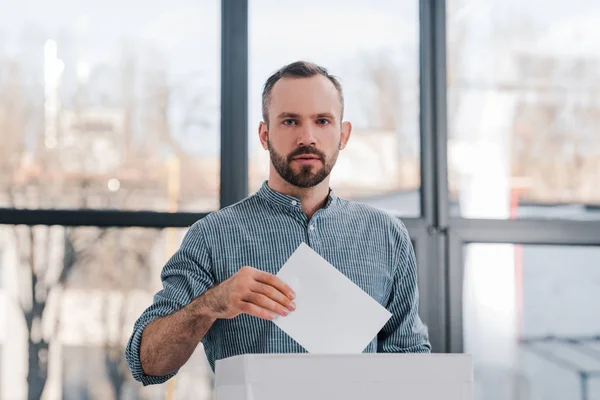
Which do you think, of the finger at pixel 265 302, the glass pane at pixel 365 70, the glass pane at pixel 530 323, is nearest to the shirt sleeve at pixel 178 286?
the finger at pixel 265 302

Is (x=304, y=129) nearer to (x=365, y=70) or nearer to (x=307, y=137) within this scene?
(x=307, y=137)

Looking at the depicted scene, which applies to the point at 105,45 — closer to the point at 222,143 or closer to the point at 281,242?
the point at 222,143

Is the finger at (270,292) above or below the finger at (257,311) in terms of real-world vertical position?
above

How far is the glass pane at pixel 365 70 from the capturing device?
273cm

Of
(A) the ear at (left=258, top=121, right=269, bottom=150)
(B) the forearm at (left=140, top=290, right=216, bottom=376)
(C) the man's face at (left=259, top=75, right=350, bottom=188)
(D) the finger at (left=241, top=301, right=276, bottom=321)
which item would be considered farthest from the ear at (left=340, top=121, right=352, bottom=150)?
(D) the finger at (left=241, top=301, right=276, bottom=321)

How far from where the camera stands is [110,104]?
2.65 meters

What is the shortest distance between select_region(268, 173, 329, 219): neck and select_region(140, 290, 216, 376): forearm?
36 centimetres

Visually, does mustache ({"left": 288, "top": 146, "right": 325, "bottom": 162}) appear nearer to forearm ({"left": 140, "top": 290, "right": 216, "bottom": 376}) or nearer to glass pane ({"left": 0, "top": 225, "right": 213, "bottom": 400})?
forearm ({"left": 140, "top": 290, "right": 216, "bottom": 376})

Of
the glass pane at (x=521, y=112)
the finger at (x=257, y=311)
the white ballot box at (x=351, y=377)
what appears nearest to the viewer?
the white ballot box at (x=351, y=377)

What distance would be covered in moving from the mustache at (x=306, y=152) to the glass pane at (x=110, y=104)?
1.07 metres

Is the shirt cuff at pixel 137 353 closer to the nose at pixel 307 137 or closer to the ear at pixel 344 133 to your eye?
the nose at pixel 307 137

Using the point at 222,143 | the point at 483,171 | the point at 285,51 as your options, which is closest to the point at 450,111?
the point at 483,171

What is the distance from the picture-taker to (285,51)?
9.03ft

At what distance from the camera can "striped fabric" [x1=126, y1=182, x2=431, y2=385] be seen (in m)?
1.58
